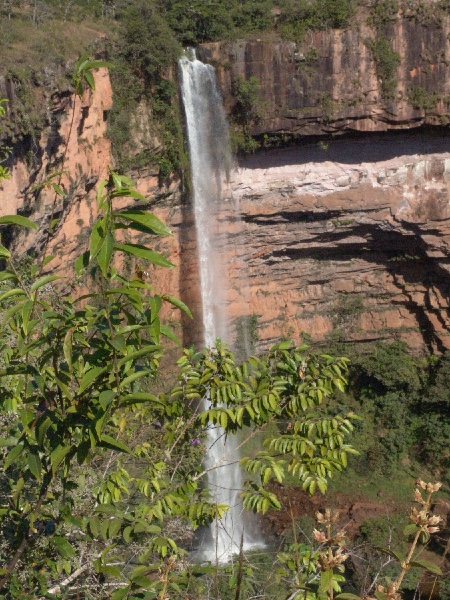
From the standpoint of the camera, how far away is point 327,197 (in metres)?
11.6

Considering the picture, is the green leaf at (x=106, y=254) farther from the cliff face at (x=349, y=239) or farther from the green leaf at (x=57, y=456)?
the cliff face at (x=349, y=239)

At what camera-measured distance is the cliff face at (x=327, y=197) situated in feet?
34.3

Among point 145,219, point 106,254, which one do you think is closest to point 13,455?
point 106,254

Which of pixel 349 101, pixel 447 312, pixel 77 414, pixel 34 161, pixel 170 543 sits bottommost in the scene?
pixel 447 312

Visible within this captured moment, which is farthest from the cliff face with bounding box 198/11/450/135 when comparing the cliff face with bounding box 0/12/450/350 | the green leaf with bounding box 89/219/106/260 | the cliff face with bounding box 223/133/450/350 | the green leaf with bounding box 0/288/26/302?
the green leaf with bounding box 89/219/106/260

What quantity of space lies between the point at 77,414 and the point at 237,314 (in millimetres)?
10779

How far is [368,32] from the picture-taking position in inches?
417

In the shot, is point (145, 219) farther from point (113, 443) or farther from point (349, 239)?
point (349, 239)

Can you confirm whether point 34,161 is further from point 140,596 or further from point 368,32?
point 140,596

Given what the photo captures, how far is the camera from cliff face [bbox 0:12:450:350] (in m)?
10.5

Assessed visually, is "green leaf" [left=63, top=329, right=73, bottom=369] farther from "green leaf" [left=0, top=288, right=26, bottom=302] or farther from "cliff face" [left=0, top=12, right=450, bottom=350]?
"cliff face" [left=0, top=12, right=450, bottom=350]

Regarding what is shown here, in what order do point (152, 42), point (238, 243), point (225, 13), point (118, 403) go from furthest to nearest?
point (238, 243), point (225, 13), point (152, 42), point (118, 403)

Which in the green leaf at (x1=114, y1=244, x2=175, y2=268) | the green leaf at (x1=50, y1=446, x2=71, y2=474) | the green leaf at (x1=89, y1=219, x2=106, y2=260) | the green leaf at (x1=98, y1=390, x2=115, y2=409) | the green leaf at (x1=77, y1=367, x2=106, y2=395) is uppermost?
the green leaf at (x1=89, y1=219, x2=106, y2=260)

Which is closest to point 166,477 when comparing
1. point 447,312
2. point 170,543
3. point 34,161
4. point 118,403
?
point 170,543
